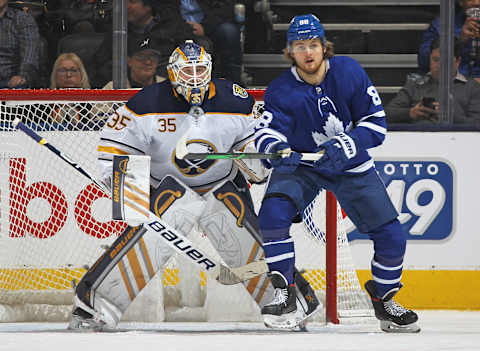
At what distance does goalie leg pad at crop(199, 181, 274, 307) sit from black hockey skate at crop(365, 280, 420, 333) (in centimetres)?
45

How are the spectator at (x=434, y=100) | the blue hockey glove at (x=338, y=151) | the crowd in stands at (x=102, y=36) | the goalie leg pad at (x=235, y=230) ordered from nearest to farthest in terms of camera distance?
the blue hockey glove at (x=338, y=151) → the goalie leg pad at (x=235, y=230) → the spectator at (x=434, y=100) → the crowd in stands at (x=102, y=36)

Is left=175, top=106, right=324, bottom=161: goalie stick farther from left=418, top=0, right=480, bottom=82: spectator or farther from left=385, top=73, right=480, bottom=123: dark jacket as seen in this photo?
left=418, top=0, right=480, bottom=82: spectator

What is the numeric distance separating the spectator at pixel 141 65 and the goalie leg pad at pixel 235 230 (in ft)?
3.12

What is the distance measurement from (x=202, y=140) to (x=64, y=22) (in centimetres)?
145

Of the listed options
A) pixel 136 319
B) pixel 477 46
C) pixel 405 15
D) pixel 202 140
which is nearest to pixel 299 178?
pixel 202 140

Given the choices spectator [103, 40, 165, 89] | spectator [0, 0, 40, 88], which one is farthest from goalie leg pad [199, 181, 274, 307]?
spectator [0, 0, 40, 88]

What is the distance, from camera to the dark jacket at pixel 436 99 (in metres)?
4.56

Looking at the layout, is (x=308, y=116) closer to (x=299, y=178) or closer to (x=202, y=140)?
(x=299, y=178)

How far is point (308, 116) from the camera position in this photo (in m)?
3.49

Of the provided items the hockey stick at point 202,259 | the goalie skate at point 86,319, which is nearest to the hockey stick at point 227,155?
the hockey stick at point 202,259

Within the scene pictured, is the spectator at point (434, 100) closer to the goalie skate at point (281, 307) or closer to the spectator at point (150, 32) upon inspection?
the spectator at point (150, 32)

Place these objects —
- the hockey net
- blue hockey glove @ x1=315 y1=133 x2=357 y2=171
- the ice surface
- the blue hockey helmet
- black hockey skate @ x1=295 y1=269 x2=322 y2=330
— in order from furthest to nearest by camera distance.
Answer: the hockey net, black hockey skate @ x1=295 y1=269 x2=322 y2=330, the blue hockey helmet, blue hockey glove @ x1=315 y1=133 x2=357 y2=171, the ice surface

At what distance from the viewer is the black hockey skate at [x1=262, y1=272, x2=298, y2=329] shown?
3404mm

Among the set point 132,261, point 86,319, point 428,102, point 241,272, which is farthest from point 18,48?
point 428,102
